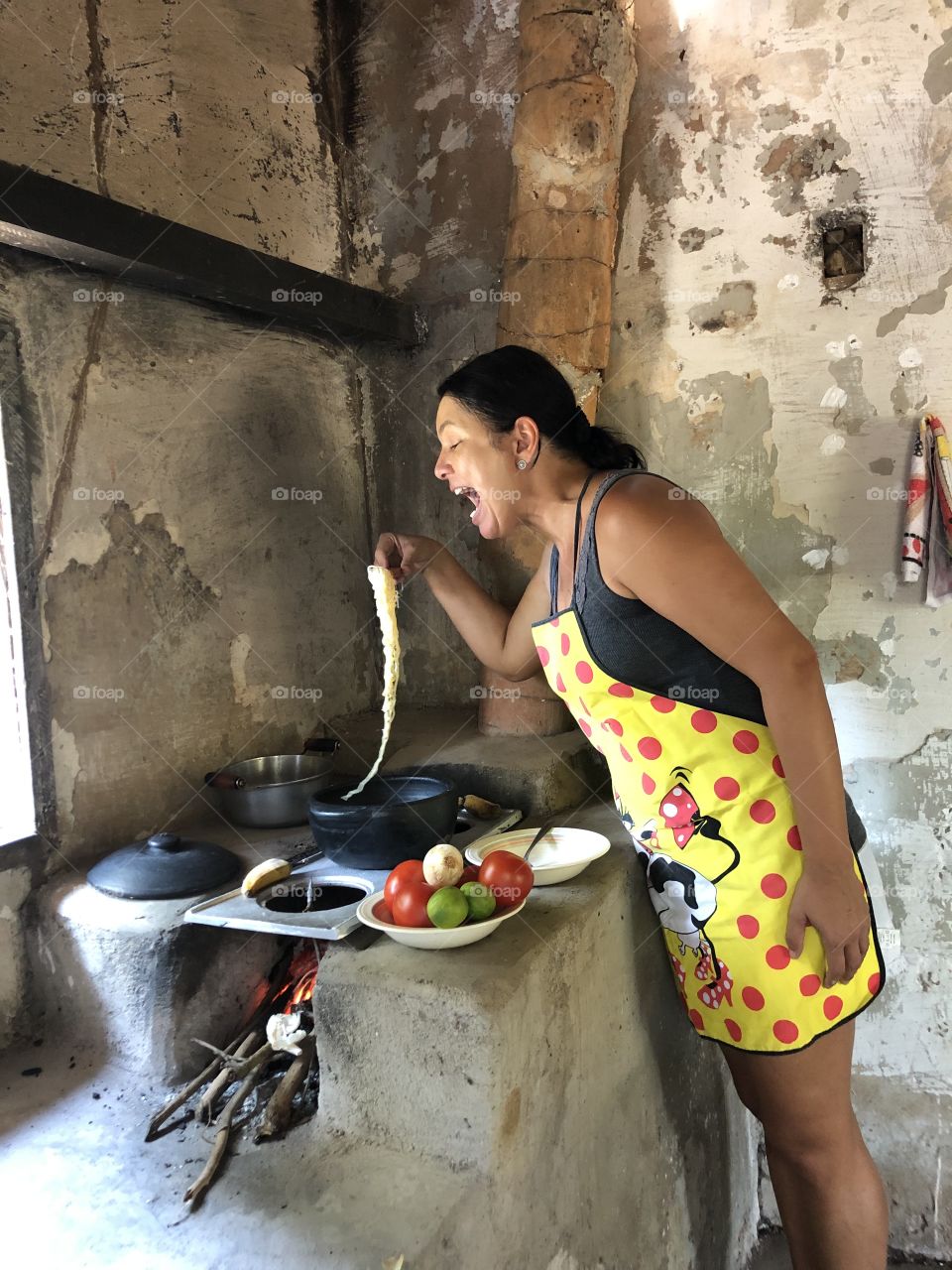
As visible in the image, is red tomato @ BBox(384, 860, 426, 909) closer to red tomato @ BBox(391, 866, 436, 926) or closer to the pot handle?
red tomato @ BBox(391, 866, 436, 926)

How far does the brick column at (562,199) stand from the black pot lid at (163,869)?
40.2 inches

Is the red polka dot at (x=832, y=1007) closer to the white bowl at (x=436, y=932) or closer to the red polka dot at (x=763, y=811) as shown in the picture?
the red polka dot at (x=763, y=811)

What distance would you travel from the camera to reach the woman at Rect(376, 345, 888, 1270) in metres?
1.55

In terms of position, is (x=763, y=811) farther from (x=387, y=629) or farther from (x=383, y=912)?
(x=387, y=629)

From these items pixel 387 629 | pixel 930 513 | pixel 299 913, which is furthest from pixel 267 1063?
pixel 930 513

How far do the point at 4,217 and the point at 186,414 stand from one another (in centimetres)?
77

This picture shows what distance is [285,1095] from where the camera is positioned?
1700 millimetres

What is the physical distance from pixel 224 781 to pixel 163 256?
4.40 feet

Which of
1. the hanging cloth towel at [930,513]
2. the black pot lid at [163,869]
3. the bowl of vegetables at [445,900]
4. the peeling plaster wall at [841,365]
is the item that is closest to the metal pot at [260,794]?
the black pot lid at [163,869]

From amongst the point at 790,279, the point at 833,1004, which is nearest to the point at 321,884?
the point at 833,1004

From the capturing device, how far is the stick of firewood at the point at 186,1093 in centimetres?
171

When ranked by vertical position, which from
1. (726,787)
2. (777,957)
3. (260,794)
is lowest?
(777,957)

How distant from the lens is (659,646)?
1672 mm

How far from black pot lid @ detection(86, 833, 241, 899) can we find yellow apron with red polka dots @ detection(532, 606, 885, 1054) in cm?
93
